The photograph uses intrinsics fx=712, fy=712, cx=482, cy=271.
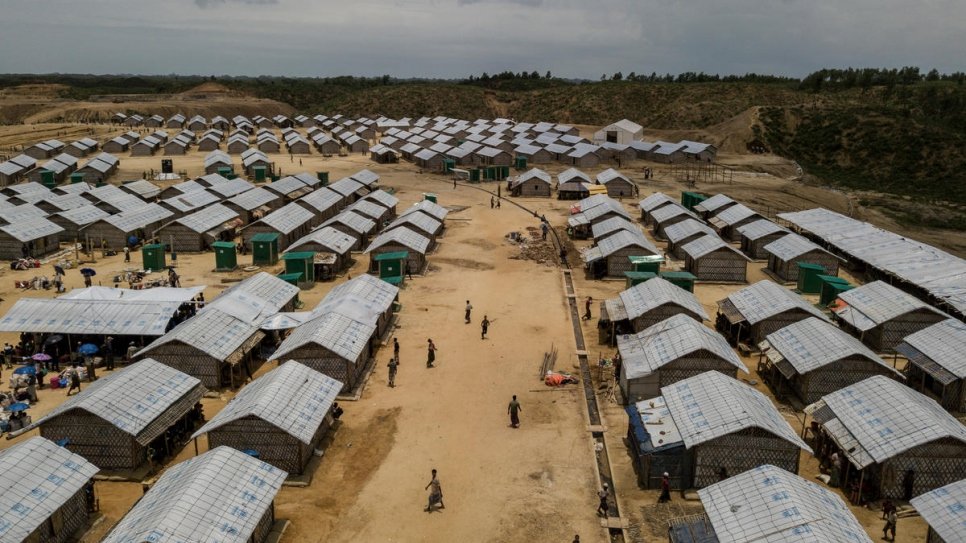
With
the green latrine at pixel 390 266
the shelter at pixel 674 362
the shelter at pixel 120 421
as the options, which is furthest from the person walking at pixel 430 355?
the green latrine at pixel 390 266

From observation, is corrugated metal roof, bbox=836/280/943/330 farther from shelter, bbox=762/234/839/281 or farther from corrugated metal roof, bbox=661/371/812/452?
corrugated metal roof, bbox=661/371/812/452

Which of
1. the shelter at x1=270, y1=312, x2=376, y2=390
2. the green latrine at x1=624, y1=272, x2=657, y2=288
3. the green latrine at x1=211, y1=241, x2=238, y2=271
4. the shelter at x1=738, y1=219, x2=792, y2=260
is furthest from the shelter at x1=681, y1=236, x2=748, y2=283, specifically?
the green latrine at x1=211, y1=241, x2=238, y2=271

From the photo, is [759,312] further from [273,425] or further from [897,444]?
[273,425]

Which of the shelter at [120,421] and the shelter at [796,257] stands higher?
the shelter at [796,257]

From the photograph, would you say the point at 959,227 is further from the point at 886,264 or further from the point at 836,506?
the point at 836,506

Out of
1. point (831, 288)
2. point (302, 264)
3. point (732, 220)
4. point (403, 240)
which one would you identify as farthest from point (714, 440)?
point (732, 220)

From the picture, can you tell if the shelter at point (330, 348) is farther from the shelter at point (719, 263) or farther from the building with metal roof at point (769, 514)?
the shelter at point (719, 263)
